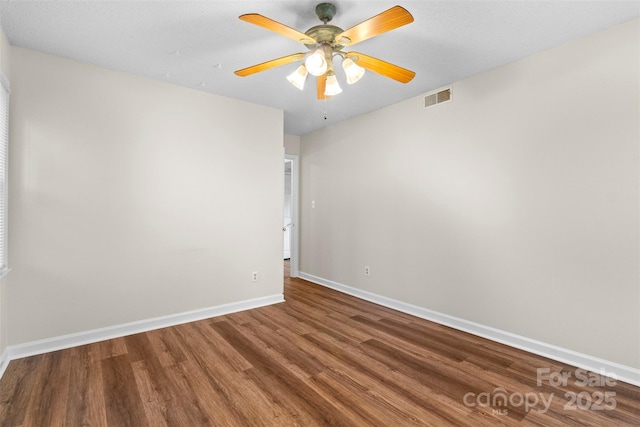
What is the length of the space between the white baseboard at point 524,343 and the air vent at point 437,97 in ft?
7.90

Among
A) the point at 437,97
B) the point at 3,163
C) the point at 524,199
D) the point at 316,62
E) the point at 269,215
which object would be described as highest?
the point at 437,97

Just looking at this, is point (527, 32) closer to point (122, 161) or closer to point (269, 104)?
point (269, 104)

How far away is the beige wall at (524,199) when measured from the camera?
2295 millimetres

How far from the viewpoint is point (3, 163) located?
2.43 metres

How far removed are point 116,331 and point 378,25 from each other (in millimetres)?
A: 3507

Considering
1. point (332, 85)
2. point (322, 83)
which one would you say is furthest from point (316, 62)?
point (322, 83)

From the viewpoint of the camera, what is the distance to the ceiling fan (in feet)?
5.57

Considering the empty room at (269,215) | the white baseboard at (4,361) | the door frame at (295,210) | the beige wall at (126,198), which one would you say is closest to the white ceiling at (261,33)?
the empty room at (269,215)

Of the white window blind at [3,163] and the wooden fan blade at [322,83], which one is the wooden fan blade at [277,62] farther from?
the white window blind at [3,163]

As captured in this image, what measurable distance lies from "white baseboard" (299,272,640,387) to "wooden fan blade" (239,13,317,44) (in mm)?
3054

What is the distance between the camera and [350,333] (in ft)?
10.2

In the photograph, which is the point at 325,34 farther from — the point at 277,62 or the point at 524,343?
the point at 524,343

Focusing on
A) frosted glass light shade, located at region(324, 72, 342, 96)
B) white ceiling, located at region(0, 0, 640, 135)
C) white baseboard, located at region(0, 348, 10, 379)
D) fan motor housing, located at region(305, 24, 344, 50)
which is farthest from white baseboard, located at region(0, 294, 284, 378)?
fan motor housing, located at region(305, 24, 344, 50)

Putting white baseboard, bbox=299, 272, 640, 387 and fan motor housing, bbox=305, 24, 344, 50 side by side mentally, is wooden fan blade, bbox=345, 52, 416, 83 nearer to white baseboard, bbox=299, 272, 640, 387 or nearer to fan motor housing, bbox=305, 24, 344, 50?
fan motor housing, bbox=305, 24, 344, 50
